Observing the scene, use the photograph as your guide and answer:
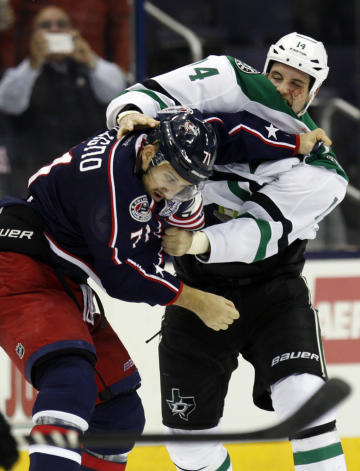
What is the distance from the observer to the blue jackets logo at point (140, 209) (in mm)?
2398

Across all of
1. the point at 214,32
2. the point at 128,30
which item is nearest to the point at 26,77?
the point at 128,30

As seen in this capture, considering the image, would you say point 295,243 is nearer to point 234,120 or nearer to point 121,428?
point 234,120

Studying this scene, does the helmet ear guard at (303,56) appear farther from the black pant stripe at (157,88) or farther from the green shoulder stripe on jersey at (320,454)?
the green shoulder stripe on jersey at (320,454)

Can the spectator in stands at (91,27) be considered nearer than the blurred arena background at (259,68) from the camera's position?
No

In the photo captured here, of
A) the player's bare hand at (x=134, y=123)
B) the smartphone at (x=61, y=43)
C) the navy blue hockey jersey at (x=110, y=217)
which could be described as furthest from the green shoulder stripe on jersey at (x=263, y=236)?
the smartphone at (x=61, y=43)

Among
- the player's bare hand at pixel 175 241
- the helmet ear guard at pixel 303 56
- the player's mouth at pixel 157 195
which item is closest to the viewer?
the player's mouth at pixel 157 195

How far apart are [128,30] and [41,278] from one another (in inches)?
63.1

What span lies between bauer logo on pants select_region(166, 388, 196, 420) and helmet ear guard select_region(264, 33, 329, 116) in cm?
88

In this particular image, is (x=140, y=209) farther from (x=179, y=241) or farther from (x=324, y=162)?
(x=324, y=162)

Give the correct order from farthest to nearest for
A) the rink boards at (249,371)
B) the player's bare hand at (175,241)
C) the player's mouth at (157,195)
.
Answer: the rink boards at (249,371)
the player's bare hand at (175,241)
the player's mouth at (157,195)

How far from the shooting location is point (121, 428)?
2691mm

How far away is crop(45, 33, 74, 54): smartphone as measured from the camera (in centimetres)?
381

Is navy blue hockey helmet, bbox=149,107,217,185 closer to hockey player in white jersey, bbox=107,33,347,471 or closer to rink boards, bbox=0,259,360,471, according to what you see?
hockey player in white jersey, bbox=107,33,347,471

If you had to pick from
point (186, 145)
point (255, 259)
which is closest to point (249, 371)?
point (255, 259)
